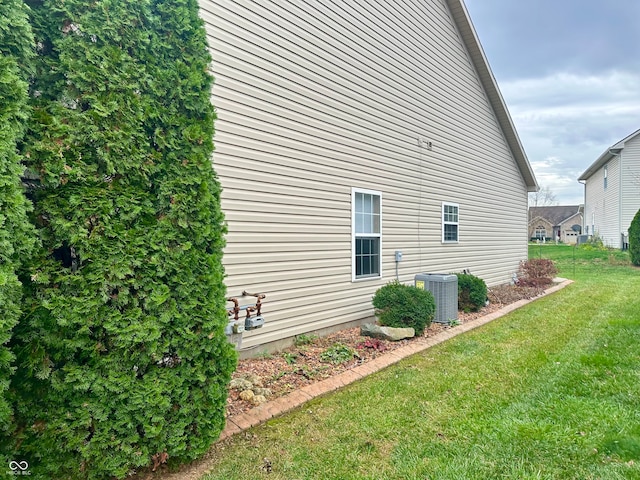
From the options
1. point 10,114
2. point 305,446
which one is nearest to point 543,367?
point 305,446

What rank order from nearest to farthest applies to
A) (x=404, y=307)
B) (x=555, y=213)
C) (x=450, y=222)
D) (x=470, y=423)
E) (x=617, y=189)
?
(x=470, y=423), (x=404, y=307), (x=450, y=222), (x=617, y=189), (x=555, y=213)

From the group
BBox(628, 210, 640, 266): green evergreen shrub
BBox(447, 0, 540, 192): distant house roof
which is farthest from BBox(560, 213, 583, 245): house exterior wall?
BBox(447, 0, 540, 192): distant house roof

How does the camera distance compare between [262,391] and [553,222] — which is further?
[553,222]

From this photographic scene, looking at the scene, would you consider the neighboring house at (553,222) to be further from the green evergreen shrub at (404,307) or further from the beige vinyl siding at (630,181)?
the green evergreen shrub at (404,307)

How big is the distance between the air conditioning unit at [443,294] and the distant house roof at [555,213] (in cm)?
5362

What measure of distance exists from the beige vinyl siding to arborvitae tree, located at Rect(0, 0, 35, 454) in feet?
88.0

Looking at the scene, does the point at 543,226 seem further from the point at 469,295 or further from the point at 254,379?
the point at 254,379

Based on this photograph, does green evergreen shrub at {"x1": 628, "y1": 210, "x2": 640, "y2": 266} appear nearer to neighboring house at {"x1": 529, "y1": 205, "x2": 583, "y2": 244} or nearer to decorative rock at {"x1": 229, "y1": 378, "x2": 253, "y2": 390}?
decorative rock at {"x1": 229, "y1": 378, "x2": 253, "y2": 390}

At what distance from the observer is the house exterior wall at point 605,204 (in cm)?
2250

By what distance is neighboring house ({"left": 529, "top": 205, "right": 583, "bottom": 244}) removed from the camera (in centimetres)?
4999

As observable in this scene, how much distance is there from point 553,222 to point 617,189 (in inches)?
1396

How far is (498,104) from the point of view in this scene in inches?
415

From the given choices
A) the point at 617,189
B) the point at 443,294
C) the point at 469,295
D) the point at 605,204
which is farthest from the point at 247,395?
Result: the point at 605,204

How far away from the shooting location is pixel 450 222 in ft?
28.9
